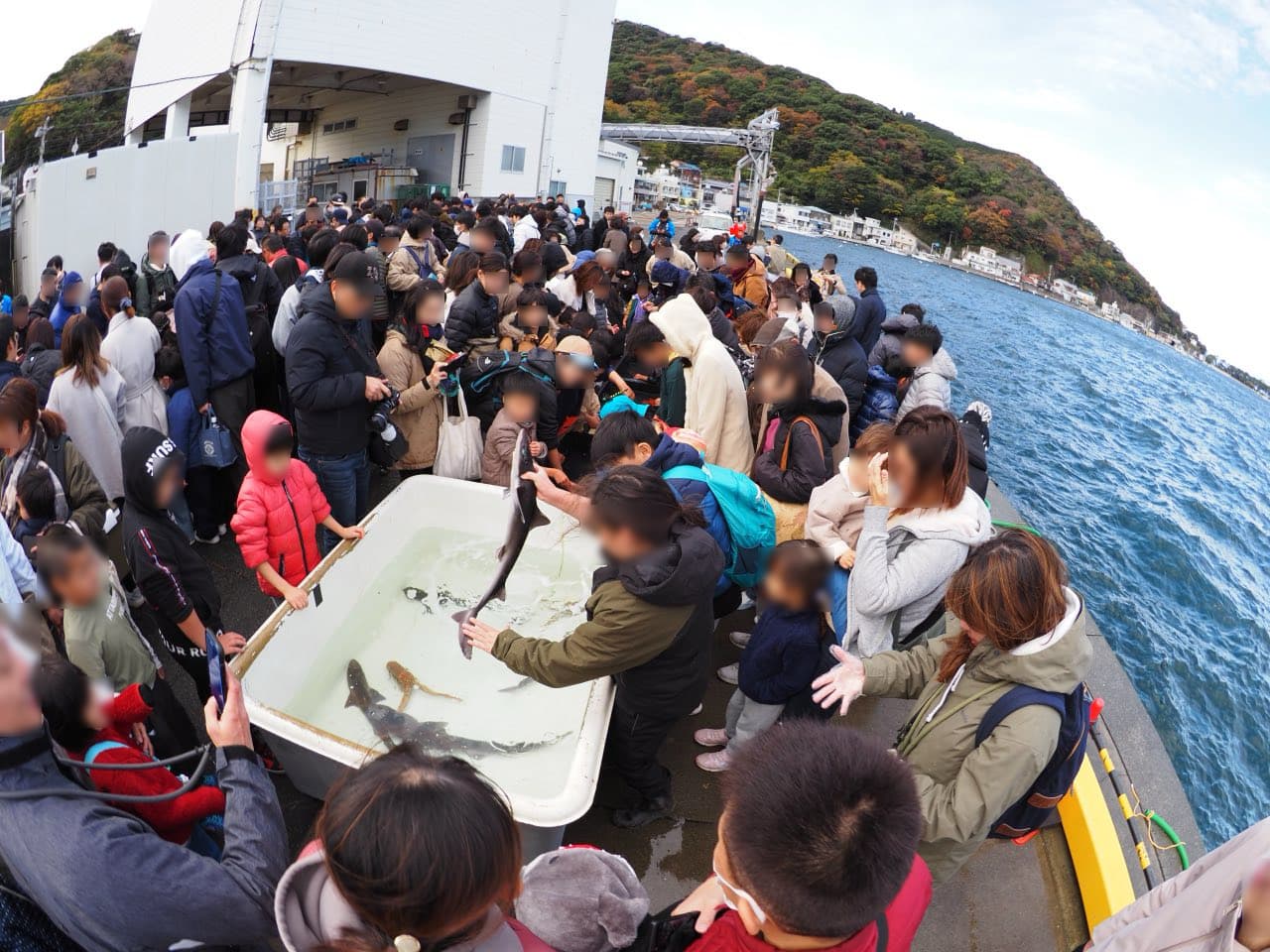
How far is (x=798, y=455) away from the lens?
346 centimetres

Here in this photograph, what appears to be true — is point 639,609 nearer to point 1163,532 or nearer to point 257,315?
point 257,315

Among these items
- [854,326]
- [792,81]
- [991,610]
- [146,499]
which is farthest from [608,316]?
[792,81]

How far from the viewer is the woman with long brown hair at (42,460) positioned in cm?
284

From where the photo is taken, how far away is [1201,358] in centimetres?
5700

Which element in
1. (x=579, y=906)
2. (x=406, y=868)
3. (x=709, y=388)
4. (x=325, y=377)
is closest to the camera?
(x=406, y=868)

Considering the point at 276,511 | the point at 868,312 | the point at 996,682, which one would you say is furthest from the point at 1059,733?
the point at 868,312

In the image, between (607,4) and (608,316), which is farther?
(607,4)

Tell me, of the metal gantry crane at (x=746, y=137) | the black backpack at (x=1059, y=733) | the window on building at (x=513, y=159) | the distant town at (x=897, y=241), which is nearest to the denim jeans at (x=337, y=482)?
the black backpack at (x=1059, y=733)

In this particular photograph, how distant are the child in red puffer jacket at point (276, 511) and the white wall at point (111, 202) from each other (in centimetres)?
927

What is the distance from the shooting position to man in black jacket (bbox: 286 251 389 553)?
3.42m

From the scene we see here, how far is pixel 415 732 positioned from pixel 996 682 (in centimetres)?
256

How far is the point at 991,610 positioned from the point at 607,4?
25.5 meters

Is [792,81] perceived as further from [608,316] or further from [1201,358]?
[608,316]

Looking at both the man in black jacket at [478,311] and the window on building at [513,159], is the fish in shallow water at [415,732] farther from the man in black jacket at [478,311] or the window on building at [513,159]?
the window on building at [513,159]
